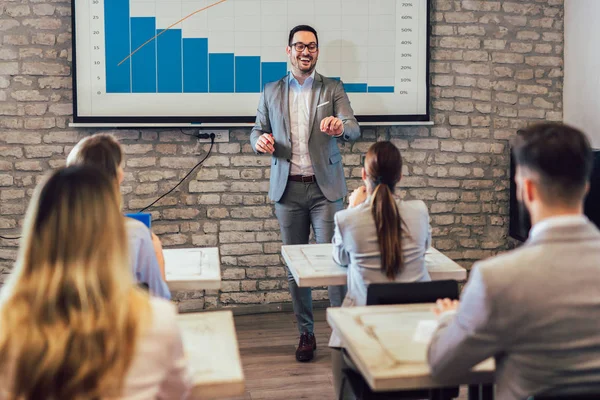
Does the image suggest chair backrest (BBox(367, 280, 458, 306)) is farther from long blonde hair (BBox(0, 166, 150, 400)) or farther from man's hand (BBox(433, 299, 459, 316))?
long blonde hair (BBox(0, 166, 150, 400))

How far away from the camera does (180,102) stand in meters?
4.66

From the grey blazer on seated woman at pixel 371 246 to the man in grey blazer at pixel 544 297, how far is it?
3.56 ft

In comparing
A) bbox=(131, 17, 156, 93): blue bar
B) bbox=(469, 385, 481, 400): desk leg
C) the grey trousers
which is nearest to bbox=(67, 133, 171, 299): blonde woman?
bbox=(469, 385, 481, 400): desk leg

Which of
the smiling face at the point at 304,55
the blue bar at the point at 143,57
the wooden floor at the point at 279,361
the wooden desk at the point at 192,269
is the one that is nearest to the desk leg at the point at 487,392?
the wooden desk at the point at 192,269

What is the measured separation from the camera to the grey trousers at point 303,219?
4094 millimetres

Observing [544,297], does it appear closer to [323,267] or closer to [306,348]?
[323,267]

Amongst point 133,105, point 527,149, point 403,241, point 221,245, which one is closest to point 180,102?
point 133,105

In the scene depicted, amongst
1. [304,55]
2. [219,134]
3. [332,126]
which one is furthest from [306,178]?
[219,134]

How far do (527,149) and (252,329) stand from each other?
3266 millimetres

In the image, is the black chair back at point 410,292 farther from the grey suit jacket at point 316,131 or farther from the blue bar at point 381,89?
the blue bar at point 381,89

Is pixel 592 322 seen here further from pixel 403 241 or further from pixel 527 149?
pixel 403 241

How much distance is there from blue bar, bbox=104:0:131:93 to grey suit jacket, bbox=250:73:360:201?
1.02 meters

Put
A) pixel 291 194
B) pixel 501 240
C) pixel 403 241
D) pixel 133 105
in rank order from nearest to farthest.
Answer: pixel 403 241, pixel 291 194, pixel 133 105, pixel 501 240

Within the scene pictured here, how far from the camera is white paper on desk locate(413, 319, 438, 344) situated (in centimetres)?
196
